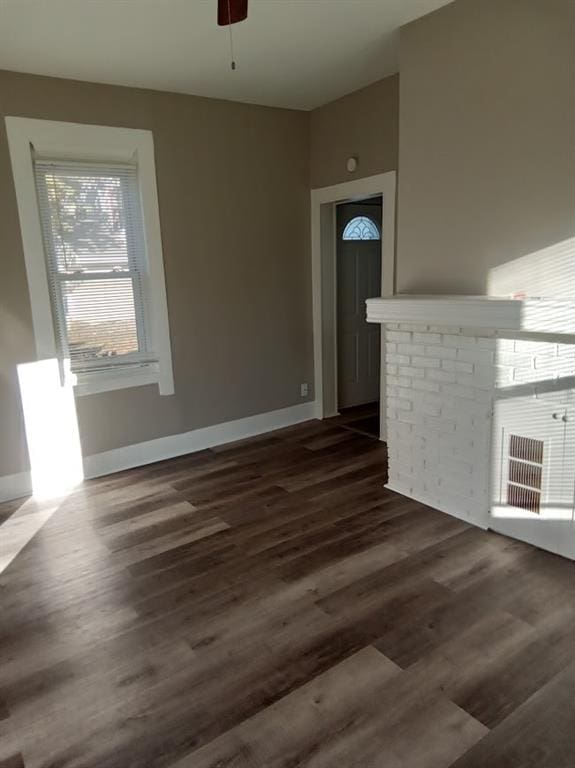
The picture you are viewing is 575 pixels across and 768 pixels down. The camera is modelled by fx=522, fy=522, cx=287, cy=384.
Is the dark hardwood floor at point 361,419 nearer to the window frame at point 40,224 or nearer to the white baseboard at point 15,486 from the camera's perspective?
the window frame at point 40,224

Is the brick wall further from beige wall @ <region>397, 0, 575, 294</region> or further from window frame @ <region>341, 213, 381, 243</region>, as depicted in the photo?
window frame @ <region>341, 213, 381, 243</region>

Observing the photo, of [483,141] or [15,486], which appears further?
[15,486]

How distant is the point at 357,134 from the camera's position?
4.32 m

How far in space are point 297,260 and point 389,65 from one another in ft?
5.81

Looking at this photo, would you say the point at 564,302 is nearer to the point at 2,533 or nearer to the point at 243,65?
the point at 243,65

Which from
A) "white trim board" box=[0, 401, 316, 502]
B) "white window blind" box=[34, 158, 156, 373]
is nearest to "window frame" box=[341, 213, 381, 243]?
"white trim board" box=[0, 401, 316, 502]

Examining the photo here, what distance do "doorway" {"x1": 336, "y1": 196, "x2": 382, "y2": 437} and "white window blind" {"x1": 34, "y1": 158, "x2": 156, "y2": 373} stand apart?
2124mm

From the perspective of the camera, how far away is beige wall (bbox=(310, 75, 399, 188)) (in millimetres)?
4004

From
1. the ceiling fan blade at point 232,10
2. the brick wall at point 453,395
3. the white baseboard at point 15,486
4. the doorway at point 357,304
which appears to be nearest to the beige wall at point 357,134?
→ the doorway at point 357,304

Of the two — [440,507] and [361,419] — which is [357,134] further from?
[440,507]

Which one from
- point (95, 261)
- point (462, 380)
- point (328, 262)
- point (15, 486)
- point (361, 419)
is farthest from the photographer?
point (361, 419)

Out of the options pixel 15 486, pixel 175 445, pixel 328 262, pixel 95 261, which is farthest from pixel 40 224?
pixel 328 262

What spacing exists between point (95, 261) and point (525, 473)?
3.25 meters

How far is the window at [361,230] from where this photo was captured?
17.8 feet
